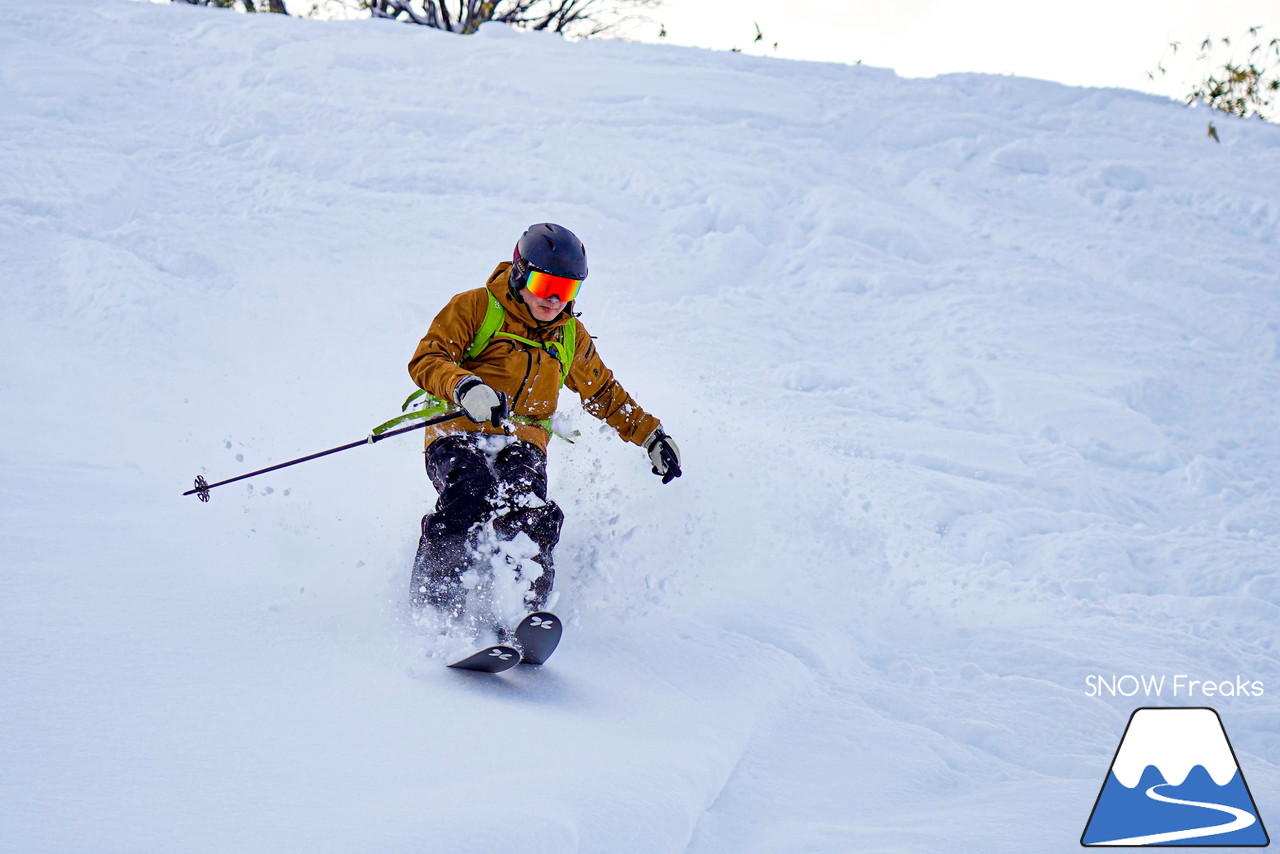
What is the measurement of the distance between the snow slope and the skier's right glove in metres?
0.78

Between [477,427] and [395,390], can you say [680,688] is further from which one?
[395,390]

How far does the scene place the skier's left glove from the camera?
4.36 m

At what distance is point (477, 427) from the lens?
12.5 ft

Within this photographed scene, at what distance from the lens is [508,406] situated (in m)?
3.75

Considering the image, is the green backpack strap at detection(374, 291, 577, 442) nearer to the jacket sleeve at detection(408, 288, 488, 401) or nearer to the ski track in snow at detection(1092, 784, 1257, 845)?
the jacket sleeve at detection(408, 288, 488, 401)

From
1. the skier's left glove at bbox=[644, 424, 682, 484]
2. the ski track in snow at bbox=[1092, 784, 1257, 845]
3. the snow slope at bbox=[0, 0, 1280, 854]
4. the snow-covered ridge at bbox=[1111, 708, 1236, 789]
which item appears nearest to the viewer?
the snow slope at bbox=[0, 0, 1280, 854]

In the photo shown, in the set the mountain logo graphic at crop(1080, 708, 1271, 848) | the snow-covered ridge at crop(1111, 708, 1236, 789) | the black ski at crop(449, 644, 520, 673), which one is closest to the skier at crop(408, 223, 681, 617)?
the black ski at crop(449, 644, 520, 673)

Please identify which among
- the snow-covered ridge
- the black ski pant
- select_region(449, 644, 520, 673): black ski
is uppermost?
the black ski pant

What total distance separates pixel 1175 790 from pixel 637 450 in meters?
2.80

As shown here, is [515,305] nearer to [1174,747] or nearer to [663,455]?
[663,455]

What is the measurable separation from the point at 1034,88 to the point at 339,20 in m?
8.39

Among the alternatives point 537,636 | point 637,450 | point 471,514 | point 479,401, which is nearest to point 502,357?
point 479,401

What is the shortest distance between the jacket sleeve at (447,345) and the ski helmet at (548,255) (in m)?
0.20

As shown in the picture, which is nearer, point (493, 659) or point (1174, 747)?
point (493, 659)
